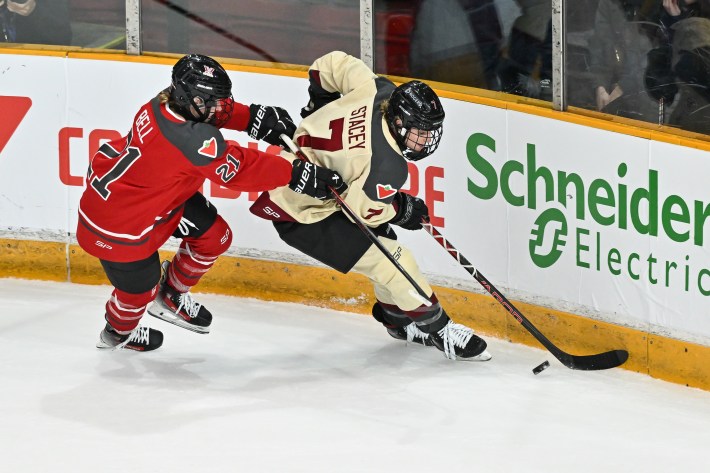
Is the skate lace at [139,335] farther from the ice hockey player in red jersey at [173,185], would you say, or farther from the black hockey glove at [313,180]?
the black hockey glove at [313,180]

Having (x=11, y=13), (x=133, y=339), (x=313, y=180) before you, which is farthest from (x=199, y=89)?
(x=11, y=13)

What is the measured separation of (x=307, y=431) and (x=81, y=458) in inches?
27.2

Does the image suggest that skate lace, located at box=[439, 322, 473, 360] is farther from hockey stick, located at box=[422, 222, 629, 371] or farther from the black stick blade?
the black stick blade

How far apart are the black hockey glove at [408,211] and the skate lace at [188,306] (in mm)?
822

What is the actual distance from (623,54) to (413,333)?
1276 millimetres

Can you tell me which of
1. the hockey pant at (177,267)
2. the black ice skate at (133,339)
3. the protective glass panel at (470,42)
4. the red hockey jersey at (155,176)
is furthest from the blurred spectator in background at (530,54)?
the black ice skate at (133,339)

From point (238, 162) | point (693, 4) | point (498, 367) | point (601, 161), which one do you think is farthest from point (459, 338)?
point (693, 4)

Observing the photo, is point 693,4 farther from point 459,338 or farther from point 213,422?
point 213,422

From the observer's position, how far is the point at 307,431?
3.97m

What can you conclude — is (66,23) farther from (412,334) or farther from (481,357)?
(481,357)

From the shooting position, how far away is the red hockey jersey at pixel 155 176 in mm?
4020

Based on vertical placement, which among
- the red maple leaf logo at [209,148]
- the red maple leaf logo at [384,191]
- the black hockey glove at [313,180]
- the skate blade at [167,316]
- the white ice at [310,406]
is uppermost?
the red maple leaf logo at [209,148]

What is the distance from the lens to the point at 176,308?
15.5ft

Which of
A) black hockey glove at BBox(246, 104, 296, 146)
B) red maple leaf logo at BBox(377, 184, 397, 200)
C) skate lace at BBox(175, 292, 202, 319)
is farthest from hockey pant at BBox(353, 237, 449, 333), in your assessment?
skate lace at BBox(175, 292, 202, 319)
